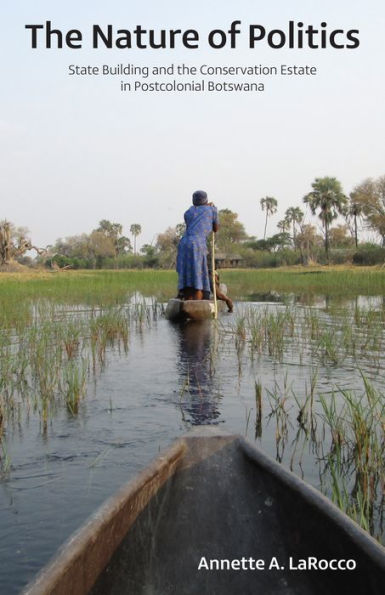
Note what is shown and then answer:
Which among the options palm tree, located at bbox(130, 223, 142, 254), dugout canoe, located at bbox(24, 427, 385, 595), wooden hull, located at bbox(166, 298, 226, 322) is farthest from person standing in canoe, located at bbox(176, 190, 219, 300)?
palm tree, located at bbox(130, 223, 142, 254)

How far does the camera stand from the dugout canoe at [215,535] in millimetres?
1835

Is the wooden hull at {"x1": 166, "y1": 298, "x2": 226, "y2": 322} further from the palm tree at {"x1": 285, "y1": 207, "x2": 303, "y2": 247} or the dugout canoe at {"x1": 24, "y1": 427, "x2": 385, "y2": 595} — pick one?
the palm tree at {"x1": 285, "y1": 207, "x2": 303, "y2": 247}

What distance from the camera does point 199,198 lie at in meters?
9.91

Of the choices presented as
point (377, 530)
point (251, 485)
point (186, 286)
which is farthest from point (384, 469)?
point (186, 286)

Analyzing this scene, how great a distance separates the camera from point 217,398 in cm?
522

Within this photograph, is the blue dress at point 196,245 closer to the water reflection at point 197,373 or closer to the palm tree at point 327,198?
the water reflection at point 197,373

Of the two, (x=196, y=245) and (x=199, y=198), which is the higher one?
(x=199, y=198)

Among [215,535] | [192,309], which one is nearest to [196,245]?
[192,309]

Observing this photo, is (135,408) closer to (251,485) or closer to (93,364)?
(93,364)

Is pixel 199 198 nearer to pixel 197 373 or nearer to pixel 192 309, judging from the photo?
pixel 192 309

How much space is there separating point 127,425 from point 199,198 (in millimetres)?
6056

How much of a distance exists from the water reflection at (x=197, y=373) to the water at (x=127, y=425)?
1 cm

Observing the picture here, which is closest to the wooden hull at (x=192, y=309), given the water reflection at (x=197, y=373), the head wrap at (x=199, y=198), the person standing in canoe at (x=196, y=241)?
the water reflection at (x=197, y=373)

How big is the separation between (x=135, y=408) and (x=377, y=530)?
8.41 ft
